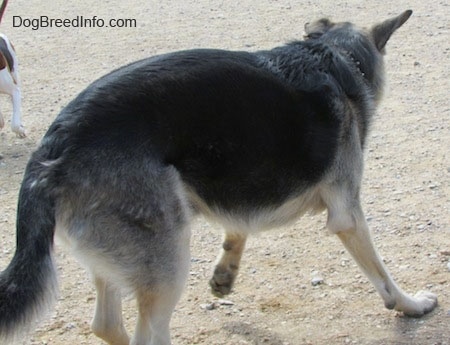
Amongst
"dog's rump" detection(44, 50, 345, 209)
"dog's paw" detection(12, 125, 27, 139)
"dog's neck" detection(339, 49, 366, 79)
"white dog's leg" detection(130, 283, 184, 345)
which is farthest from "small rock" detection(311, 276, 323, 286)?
"dog's paw" detection(12, 125, 27, 139)

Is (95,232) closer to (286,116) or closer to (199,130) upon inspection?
(199,130)

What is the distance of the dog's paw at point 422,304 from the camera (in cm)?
447

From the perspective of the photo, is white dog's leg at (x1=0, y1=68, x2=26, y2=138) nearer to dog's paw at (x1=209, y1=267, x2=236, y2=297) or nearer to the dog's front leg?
dog's paw at (x1=209, y1=267, x2=236, y2=297)

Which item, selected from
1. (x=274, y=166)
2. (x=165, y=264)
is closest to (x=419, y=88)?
(x=274, y=166)

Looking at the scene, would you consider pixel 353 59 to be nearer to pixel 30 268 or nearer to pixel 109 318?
pixel 109 318

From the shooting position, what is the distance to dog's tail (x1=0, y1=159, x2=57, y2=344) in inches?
126

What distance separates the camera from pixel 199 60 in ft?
12.7

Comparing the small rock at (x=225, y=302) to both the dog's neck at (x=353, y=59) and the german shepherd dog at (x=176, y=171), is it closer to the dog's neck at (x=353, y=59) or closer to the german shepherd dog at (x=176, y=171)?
the german shepherd dog at (x=176, y=171)

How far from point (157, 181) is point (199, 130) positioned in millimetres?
318

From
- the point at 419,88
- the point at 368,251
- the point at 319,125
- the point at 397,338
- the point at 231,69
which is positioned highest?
the point at 231,69

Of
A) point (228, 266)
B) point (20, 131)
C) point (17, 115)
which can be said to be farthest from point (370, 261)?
point (17, 115)

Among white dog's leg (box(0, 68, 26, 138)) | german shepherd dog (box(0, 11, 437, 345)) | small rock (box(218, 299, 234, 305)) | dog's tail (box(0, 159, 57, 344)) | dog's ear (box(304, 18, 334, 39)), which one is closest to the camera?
dog's tail (box(0, 159, 57, 344))

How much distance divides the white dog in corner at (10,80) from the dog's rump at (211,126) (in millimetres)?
4393

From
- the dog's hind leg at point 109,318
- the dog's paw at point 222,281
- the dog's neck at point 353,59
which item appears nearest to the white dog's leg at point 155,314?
the dog's hind leg at point 109,318
